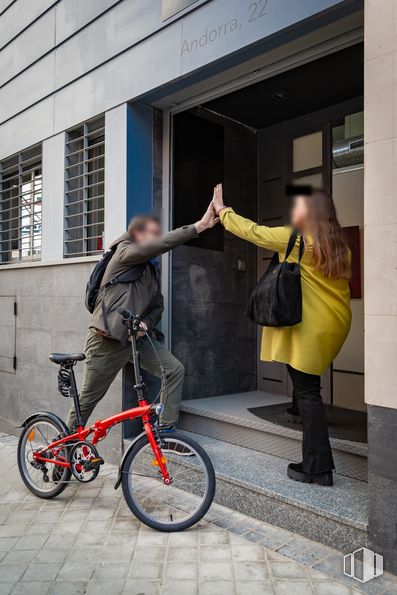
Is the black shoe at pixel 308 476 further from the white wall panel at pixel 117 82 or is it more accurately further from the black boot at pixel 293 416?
the white wall panel at pixel 117 82

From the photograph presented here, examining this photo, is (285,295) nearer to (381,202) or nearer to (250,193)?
(381,202)

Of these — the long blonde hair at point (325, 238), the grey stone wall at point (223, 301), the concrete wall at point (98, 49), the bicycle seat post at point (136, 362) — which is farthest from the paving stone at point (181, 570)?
the concrete wall at point (98, 49)

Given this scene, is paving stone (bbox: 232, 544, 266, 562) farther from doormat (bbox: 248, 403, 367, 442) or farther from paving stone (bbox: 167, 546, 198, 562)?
doormat (bbox: 248, 403, 367, 442)

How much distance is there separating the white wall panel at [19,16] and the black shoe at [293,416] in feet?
17.1

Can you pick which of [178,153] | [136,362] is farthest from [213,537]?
[178,153]

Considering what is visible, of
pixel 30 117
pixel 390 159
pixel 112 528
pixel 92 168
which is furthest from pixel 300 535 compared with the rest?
pixel 30 117

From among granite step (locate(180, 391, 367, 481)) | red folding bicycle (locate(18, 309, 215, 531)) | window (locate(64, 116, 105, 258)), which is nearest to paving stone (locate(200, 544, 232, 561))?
red folding bicycle (locate(18, 309, 215, 531))

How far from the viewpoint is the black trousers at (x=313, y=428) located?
11.4ft

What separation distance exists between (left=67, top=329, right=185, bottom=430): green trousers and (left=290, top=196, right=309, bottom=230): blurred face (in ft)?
5.30

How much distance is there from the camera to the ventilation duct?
16.4 ft

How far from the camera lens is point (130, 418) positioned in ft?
12.3

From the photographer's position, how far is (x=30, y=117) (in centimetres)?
645

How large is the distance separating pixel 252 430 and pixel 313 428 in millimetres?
1029

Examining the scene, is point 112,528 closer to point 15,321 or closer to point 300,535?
point 300,535
